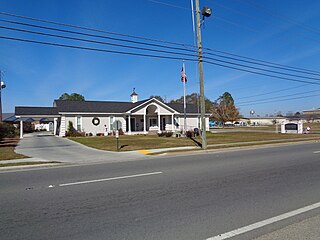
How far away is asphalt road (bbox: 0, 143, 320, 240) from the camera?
4.28 meters

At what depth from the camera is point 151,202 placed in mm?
5684

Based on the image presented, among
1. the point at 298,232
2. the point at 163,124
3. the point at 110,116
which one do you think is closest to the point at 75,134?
the point at 110,116

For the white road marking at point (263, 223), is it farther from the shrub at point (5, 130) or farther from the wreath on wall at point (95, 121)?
the wreath on wall at point (95, 121)

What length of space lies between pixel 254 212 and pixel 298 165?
6342 mm

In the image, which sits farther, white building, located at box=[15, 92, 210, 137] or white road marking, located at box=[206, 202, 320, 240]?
white building, located at box=[15, 92, 210, 137]

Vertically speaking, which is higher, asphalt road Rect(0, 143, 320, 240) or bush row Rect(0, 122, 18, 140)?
bush row Rect(0, 122, 18, 140)

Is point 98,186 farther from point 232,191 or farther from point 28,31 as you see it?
point 28,31

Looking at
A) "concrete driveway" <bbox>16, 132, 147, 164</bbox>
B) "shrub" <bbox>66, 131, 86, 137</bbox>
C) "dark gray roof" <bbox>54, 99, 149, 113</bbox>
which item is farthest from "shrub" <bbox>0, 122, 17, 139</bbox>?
"concrete driveway" <bbox>16, 132, 147, 164</bbox>

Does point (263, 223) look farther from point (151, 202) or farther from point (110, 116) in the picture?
point (110, 116)

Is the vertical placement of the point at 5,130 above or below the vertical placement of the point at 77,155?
above

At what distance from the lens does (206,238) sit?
13.0 feet

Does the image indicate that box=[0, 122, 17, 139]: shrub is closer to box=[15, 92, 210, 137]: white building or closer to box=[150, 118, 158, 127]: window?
box=[15, 92, 210, 137]: white building

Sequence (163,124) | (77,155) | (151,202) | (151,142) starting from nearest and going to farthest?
(151,202), (77,155), (151,142), (163,124)

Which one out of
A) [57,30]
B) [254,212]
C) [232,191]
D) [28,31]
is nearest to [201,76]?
[57,30]
